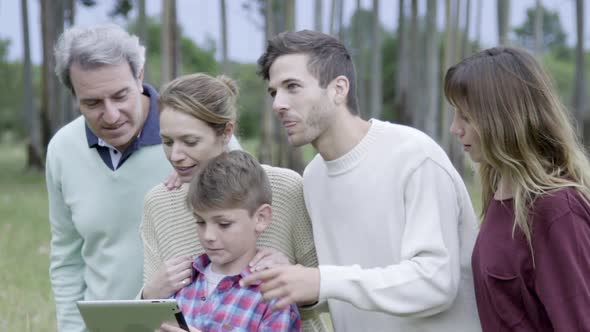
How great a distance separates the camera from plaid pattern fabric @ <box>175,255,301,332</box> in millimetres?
3217

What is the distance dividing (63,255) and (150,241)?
0.82 m

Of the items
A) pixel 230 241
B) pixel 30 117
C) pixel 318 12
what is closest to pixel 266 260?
pixel 230 241

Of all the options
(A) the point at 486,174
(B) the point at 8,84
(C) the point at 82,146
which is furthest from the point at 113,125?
(B) the point at 8,84

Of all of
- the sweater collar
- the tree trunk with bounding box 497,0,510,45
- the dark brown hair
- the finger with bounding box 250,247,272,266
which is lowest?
the tree trunk with bounding box 497,0,510,45

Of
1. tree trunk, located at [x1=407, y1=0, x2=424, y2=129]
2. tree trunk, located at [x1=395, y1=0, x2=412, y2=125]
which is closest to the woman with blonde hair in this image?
tree trunk, located at [x1=407, y1=0, x2=424, y2=129]

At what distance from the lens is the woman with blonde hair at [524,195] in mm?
2814

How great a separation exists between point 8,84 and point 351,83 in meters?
69.1

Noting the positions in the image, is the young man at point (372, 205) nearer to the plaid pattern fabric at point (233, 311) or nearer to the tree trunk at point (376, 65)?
the plaid pattern fabric at point (233, 311)

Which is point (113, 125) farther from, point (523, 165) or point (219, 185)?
point (523, 165)

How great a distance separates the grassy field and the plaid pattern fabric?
323 cm

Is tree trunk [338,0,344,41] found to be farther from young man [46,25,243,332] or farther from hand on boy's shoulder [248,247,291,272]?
hand on boy's shoulder [248,247,291,272]

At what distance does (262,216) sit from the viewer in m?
3.33

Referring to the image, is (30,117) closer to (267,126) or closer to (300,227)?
(267,126)

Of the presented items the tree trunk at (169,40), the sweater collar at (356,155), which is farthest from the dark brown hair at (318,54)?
the tree trunk at (169,40)
